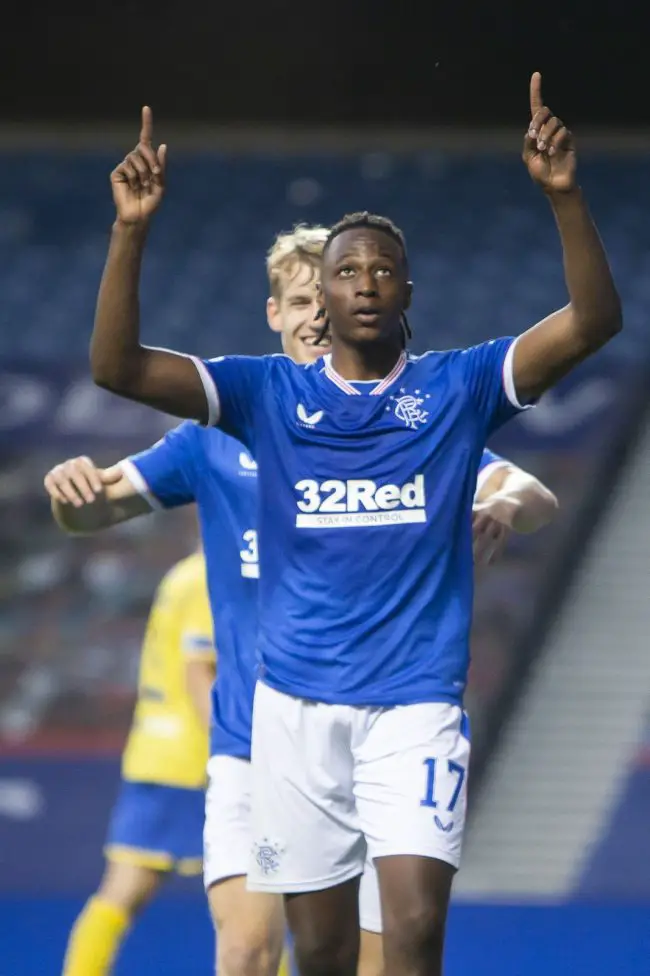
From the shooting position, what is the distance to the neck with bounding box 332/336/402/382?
11.1 feet

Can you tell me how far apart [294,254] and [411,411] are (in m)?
0.94

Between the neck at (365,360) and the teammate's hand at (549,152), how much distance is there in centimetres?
47

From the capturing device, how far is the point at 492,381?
3.31m

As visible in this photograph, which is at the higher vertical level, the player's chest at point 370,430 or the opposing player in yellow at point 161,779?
the player's chest at point 370,430

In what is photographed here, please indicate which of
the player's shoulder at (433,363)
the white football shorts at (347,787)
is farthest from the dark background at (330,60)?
the white football shorts at (347,787)

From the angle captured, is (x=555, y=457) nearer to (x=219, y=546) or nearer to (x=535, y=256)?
(x=535, y=256)

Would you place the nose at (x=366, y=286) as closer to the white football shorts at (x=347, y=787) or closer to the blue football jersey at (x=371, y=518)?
the blue football jersey at (x=371, y=518)

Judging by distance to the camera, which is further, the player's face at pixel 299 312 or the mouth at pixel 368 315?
the player's face at pixel 299 312

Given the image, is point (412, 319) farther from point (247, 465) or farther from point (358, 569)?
point (358, 569)

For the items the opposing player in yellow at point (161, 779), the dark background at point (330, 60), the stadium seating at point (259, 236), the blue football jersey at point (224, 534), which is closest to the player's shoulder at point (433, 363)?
the blue football jersey at point (224, 534)

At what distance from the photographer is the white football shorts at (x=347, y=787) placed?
322 cm

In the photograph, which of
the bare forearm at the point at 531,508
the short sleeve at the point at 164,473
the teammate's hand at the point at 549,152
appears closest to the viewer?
the teammate's hand at the point at 549,152

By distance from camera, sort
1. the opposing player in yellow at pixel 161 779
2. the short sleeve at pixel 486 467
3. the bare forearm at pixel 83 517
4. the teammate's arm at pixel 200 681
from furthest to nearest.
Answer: the opposing player in yellow at pixel 161 779, the teammate's arm at pixel 200 681, the short sleeve at pixel 486 467, the bare forearm at pixel 83 517

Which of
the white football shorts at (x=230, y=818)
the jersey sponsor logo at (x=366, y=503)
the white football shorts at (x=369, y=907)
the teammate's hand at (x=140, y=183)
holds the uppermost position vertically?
the teammate's hand at (x=140, y=183)
